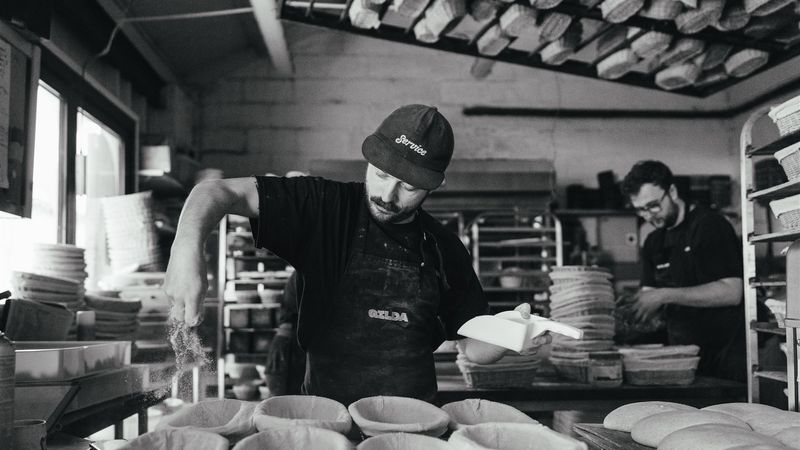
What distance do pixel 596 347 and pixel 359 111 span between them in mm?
4432

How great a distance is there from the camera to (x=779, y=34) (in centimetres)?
379

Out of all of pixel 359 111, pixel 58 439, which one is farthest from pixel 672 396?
pixel 359 111

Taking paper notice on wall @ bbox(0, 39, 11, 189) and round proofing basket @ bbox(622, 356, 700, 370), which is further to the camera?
round proofing basket @ bbox(622, 356, 700, 370)

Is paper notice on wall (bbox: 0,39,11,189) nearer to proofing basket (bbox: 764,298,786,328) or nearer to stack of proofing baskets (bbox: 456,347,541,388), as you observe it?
stack of proofing baskets (bbox: 456,347,541,388)

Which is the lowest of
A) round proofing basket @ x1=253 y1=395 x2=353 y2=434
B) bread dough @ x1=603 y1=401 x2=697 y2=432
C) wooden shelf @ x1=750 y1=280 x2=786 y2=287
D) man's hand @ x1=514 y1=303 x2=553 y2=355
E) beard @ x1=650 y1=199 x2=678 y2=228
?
bread dough @ x1=603 y1=401 x2=697 y2=432

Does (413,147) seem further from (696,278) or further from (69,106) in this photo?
(69,106)

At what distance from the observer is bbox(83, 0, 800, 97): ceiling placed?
3.75 meters

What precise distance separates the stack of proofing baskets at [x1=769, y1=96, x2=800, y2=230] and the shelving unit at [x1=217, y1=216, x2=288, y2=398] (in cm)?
388

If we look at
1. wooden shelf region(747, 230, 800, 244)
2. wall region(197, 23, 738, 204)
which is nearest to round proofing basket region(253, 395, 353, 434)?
wooden shelf region(747, 230, 800, 244)

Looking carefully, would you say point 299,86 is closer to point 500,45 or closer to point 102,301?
point 500,45

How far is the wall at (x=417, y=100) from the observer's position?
713 centimetres

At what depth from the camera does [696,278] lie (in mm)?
3805

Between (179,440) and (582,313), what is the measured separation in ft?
8.09

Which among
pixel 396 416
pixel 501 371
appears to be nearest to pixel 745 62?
pixel 501 371
